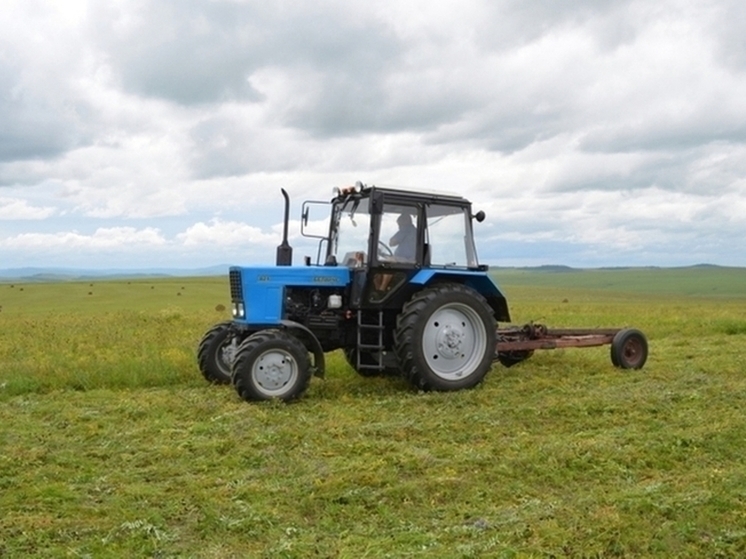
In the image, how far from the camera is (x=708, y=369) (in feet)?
34.6

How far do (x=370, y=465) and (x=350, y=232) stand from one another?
A: 14.1 feet

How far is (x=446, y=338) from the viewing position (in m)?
9.52

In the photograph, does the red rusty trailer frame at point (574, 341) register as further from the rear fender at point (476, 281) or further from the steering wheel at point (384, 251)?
the steering wheel at point (384, 251)

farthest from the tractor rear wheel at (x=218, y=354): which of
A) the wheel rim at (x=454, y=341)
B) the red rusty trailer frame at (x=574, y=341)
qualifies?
the red rusty trailer frame at (x=574, y=341)

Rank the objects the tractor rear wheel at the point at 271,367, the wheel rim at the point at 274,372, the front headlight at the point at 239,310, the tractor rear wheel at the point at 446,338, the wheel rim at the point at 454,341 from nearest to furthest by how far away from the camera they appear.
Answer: the tractor rear wheel at the point at 271,367, the wheel rim at the point at 274,372, the tractor rear wheel at the point at 446,338, the front headlight at the point at 239,310, the wheel rim at the point at 454,341

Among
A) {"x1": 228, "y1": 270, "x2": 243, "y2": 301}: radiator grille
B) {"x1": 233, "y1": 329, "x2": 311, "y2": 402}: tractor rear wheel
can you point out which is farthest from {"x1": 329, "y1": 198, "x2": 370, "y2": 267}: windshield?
{"x1": 233, "y1": 329, "x2": 311, "y2": 402}: tractor rear wheel

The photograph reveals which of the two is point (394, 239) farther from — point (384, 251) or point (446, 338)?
point (446, 338)

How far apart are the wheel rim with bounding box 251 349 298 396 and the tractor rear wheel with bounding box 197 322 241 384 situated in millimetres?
1281

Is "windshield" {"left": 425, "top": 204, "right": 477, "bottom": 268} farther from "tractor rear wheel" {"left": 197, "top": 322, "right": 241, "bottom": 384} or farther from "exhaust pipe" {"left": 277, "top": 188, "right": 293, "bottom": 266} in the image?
"tractor rear wheel" {"left": 197, "top": 322, "right": 241, "bottom": 384}

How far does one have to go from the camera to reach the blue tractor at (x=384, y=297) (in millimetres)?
9195

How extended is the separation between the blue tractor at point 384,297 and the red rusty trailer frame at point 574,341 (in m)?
1.00

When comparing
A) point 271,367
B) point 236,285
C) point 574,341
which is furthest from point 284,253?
point 574,341

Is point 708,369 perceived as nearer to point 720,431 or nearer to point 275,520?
point 720,431

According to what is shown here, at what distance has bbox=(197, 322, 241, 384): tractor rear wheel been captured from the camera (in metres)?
9.70
